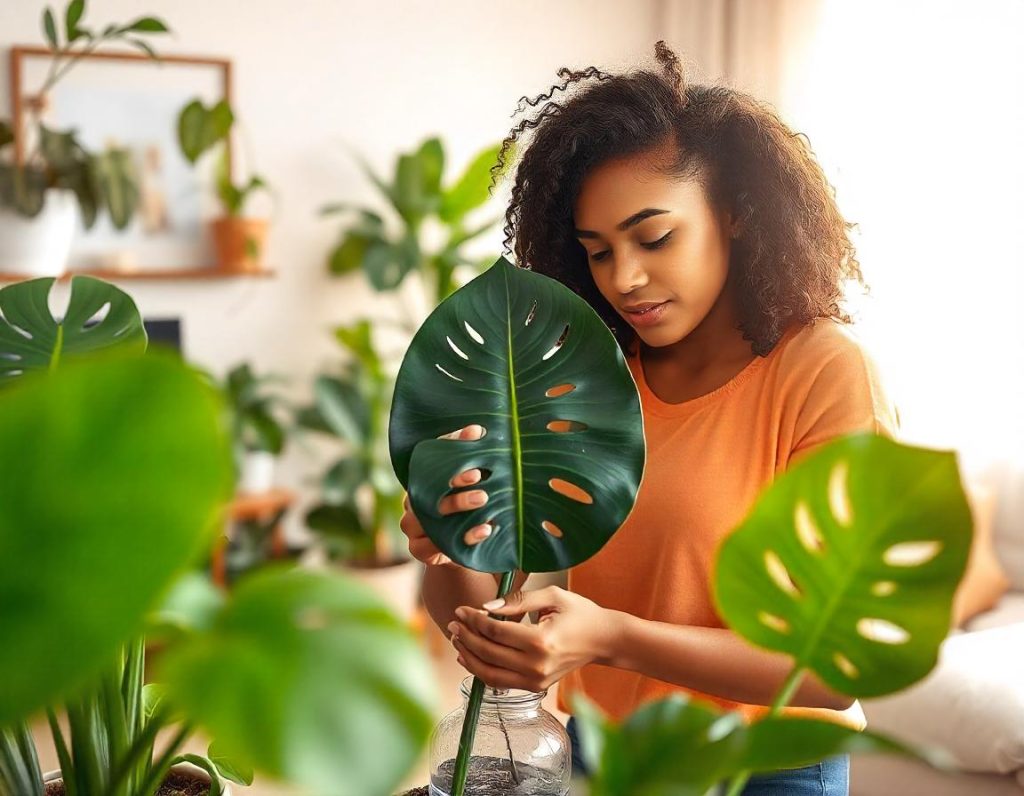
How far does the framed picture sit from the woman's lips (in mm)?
2768

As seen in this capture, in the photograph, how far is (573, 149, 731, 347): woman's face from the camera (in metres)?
1.22

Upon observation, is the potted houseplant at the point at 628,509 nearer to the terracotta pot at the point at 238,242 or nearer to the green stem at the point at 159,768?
the green stem at the point at 159,768

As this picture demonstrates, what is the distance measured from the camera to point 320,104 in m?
3.93

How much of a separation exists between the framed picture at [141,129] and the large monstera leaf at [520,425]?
3.13 m

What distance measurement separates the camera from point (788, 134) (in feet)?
4.37

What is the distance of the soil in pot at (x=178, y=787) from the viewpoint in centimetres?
86

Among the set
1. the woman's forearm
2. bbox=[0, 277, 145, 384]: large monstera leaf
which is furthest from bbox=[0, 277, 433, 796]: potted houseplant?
the woman's forearm

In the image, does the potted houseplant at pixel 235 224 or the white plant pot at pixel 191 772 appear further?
the potted houseplant at pixel 235 224

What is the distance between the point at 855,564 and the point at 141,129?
362 centimetres

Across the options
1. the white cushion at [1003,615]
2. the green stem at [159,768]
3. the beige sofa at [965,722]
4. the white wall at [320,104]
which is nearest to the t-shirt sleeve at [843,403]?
the green stem at [159,768]

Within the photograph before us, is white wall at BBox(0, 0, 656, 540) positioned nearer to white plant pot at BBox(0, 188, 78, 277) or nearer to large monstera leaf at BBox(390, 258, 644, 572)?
white plant pot at BBox(0, 188, 78, 277)

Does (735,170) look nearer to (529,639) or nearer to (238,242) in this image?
(529,639)

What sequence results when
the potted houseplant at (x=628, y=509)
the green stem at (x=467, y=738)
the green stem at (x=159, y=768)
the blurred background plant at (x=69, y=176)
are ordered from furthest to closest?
the blurred background plant at (x=69, y=176) < the green stem at (x=467, y=738) < the green stem at (x=159, y=768) < the potted houseplant at (x=628, y=509)

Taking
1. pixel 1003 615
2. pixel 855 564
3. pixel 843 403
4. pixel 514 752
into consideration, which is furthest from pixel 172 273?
pixel 855 564
